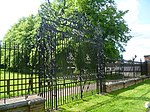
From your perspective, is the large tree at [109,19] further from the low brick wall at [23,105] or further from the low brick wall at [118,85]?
the low brick wall at [23,105]

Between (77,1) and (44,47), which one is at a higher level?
(77,1)

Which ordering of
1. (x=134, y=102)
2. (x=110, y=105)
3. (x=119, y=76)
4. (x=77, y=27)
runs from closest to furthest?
(x=110, y=105)
(x=134, y=102)
(x=77, y=27)
(x=119, y=76)

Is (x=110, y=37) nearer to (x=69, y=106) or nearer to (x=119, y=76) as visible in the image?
(x=119, y=76)

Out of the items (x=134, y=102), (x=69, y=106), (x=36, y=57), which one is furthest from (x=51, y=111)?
(x=134, y=102)

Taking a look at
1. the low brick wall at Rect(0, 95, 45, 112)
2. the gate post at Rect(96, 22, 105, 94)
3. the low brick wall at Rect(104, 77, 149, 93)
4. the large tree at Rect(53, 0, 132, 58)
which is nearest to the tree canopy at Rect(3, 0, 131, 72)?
the large tree at Rect(53, 0, 132, 58)

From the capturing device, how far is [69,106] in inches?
284

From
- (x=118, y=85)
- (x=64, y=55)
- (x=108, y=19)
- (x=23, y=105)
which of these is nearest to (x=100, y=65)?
(x=118, y=85)

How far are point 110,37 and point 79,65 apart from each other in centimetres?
1362

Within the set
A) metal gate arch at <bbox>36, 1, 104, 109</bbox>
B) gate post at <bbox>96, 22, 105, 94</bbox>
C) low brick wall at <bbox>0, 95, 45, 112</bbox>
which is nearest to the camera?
low brick wall at <bbox>0, 95, 45, 112</bbox>

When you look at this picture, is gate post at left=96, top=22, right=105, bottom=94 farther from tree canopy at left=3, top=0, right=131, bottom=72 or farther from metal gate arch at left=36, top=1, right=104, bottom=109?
tree canopy at left=3, top=0, right=131, bottom=72

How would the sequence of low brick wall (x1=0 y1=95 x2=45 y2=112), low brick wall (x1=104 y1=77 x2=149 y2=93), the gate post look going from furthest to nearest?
1. low brick wall (x1=104 y1=77 x2=149 y2=93)
2. the gate post
3. low brick wall (x1=0 y1=95 x2=45 y2=112)

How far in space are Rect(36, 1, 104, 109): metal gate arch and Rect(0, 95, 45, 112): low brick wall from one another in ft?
2.31

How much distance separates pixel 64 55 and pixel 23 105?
3.06m

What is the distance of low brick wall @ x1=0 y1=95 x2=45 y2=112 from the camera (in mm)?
4809
